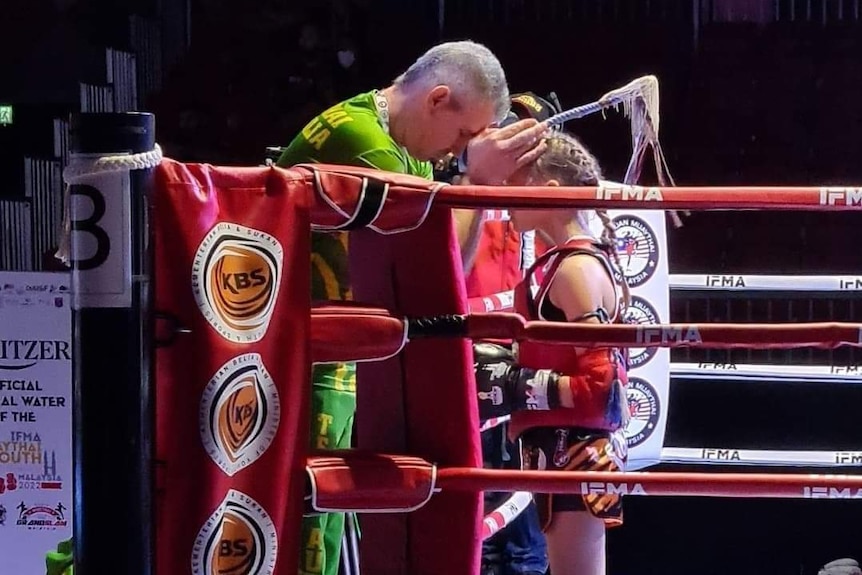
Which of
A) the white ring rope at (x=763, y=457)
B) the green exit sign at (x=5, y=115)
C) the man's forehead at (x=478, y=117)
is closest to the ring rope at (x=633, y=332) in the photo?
the man's forehead at (x=478, y=117)

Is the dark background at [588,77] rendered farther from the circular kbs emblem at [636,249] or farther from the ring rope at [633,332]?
the ring rope at [633,332]

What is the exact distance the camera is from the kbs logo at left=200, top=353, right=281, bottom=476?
1165mm

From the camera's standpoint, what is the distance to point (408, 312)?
1.32m

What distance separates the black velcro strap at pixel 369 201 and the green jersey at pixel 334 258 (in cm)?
49

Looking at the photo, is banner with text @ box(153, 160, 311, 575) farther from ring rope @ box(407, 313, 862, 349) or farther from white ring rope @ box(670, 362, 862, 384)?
white ring rope @ box(670, 362, 862, 384)

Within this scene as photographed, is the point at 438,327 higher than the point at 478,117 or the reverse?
the reverse

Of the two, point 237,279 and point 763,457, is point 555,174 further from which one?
point 763,457

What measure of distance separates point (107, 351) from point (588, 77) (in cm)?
427

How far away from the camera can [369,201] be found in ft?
4.02

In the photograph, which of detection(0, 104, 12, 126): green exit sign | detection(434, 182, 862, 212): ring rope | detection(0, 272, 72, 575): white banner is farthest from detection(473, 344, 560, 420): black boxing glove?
detection(0, 104, 12, 126): green exit sign

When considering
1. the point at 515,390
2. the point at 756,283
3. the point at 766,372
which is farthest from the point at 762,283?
the point at 515,390

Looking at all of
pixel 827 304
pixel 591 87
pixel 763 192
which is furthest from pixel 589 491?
pixel 591 87

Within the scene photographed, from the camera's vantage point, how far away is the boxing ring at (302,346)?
1.15 meters

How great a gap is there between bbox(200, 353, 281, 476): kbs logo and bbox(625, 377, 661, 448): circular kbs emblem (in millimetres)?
1813
